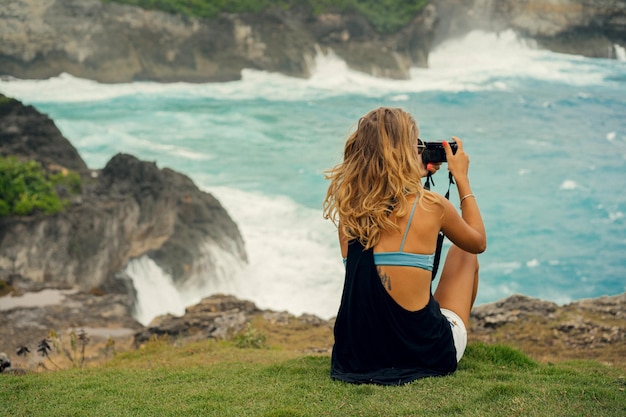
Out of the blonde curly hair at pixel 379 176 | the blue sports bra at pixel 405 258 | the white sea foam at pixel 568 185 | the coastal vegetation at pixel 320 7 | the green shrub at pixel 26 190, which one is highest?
the coastal vegetation at pixel 320 7

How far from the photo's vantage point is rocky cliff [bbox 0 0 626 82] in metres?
41.2

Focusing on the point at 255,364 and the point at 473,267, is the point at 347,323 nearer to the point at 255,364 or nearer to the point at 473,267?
the point at 473,267

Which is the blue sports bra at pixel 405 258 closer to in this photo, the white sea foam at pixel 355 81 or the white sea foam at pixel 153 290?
the white sea foam at pixel 153 290

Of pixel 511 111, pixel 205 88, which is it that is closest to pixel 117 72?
pixel 205 88

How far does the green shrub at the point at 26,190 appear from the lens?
1415cm

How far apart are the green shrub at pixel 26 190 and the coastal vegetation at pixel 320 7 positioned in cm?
3082

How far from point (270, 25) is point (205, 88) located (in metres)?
6.11

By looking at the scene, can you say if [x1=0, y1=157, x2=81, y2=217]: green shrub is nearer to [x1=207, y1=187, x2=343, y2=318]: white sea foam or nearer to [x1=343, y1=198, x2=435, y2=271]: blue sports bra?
[x1=207, y1=187, x2=343, y2=318]: white sea foam

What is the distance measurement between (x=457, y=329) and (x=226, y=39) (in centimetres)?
4188

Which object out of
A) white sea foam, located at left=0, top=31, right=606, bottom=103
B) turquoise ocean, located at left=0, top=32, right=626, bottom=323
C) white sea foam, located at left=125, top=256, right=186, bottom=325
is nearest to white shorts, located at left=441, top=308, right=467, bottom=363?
turquoise ocean, located at left=0, top=32, right=626, bottom=323

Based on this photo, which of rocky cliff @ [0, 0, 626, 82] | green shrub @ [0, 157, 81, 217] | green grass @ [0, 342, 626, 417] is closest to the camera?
green grass @ [0, 342, 626, 417]

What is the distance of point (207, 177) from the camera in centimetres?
2695

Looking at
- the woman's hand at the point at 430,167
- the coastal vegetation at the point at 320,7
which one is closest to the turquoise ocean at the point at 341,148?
the coastal vegetation at the point at 320,7

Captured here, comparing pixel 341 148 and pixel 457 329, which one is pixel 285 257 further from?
pixel 457 329
